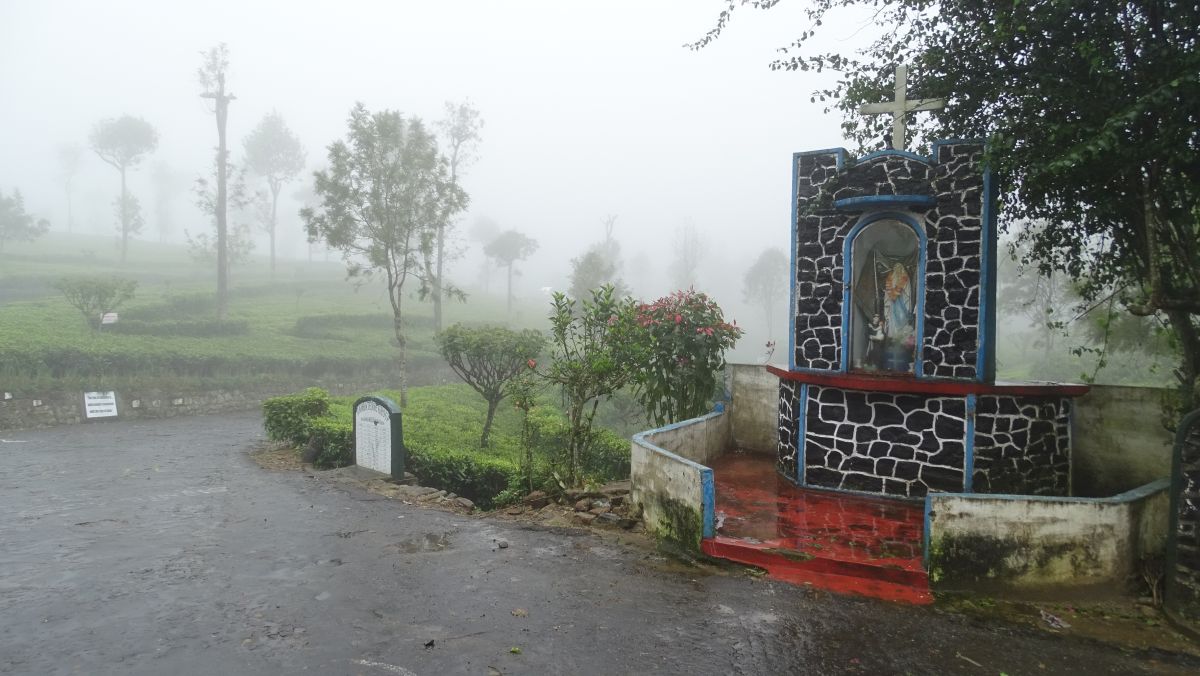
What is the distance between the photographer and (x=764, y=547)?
633 centimetres

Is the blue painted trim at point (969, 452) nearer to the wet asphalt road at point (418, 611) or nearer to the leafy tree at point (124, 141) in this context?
the wet asphalt road at point (418, 611)

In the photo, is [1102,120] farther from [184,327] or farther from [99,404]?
[184,327]

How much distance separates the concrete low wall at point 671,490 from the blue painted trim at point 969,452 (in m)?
3.18

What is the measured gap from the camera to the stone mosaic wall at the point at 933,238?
25.1ft

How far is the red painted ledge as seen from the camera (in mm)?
7520

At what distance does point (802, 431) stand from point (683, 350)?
2.46 m

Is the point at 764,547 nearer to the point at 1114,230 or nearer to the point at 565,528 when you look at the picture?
the point at 565,528

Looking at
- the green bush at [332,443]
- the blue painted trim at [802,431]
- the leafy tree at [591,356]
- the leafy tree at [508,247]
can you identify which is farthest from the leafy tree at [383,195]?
the leafy tree at [508,247]

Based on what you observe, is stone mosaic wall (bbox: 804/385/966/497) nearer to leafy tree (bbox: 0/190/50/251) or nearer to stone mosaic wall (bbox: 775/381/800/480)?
stone mosaic wall (bbox: 775/381/800/480)

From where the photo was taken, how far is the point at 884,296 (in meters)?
8.32

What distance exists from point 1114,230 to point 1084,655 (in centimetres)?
512

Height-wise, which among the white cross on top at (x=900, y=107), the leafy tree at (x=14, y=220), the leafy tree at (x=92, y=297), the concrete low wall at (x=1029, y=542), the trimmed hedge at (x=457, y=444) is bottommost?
the trimmed hedge at (x=457, y=444)

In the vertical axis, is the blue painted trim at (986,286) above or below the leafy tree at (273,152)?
below

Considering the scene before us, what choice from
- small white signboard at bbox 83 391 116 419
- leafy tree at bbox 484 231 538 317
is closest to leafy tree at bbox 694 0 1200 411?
small white signboard at bbox 83 391 116 419
